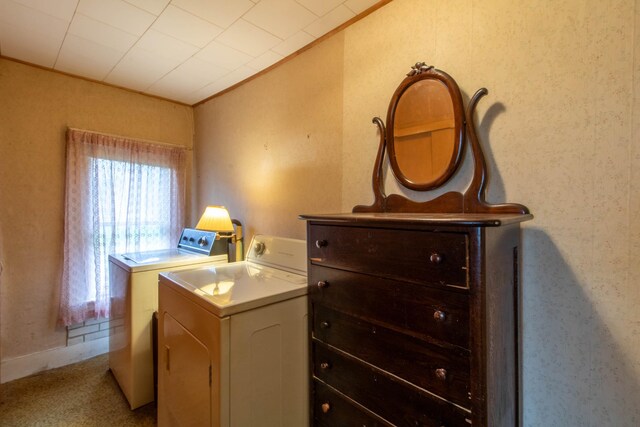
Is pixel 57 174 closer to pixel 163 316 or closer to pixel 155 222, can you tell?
pixel 155 222

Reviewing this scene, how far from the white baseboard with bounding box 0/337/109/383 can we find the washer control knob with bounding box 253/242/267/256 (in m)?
1.74

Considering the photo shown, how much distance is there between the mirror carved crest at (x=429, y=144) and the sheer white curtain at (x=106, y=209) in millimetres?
2198

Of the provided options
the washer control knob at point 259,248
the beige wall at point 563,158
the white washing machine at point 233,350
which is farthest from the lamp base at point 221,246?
the beige wall at point 563,158

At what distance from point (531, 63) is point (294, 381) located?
1.58 metres

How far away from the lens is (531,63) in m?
1.07

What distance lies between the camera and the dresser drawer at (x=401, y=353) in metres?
0.85

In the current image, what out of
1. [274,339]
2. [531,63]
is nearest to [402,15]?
[531,63]

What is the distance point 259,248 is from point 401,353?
1.25 m

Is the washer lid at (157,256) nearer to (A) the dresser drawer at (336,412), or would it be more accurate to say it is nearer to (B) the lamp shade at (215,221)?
→ (B) the lamp shade at (215,221)

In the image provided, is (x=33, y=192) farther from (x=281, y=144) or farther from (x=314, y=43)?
(x=314, y=43)

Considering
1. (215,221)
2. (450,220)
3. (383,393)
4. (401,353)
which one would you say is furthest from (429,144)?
(215,221)

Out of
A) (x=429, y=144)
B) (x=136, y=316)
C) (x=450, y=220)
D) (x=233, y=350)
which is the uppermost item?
(x=429, y=144)

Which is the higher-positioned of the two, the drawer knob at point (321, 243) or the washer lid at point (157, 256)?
the drawer knob at point (321, 243)

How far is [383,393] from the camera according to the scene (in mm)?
1028
